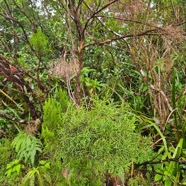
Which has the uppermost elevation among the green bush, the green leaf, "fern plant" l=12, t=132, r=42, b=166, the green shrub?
the green bush

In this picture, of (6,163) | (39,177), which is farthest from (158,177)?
(6,163)

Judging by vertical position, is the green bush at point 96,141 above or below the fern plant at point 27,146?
above

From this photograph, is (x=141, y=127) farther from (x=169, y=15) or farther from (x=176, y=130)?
(x=169, y=15)

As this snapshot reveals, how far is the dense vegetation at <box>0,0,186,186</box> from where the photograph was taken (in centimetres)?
107

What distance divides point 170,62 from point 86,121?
1049 mm

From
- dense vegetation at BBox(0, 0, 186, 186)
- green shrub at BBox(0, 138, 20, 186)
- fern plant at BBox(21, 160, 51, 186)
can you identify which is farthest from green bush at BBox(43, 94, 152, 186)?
green shrub at BBox(0, 138, 20, 186)

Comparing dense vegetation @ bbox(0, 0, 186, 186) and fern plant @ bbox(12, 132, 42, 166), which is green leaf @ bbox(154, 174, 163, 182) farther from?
fern plant @ bbox(12, 132, 42, 166)

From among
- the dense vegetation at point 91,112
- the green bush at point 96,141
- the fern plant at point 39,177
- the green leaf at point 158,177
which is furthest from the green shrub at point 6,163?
the green leaf at point 158,177

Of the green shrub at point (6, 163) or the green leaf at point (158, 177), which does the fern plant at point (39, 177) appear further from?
the green leaf at point (158, 177)

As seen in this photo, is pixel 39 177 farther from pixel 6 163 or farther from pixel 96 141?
pixel 96 141

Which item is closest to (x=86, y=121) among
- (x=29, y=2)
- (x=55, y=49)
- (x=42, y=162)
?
(x=42, y=162)

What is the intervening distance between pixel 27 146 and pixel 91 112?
48cm

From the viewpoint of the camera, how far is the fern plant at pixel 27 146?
4.60 feet

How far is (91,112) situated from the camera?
1.11 meters
